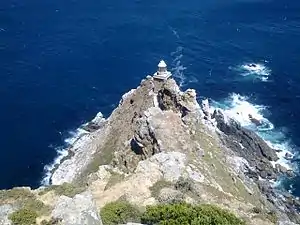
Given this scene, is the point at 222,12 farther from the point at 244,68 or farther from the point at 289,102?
the point at 289,102

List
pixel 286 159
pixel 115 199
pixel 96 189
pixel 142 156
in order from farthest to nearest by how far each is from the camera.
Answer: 1. pixel 286 159
2. pixel 142 156
3. pixel 96 189
4. pixel 115 199

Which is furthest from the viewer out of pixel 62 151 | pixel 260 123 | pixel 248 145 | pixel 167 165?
pixel 260 123

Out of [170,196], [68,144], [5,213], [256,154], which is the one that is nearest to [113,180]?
[170,196]

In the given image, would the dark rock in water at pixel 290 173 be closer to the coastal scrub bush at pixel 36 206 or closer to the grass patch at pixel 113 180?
the grass patch at pixel 113 180

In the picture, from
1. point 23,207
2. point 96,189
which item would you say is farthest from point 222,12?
point 23,207

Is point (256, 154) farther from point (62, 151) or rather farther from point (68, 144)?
point (62, 151)

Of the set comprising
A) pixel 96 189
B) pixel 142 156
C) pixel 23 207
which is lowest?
pixel 142 156

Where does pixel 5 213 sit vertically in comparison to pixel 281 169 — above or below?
above
